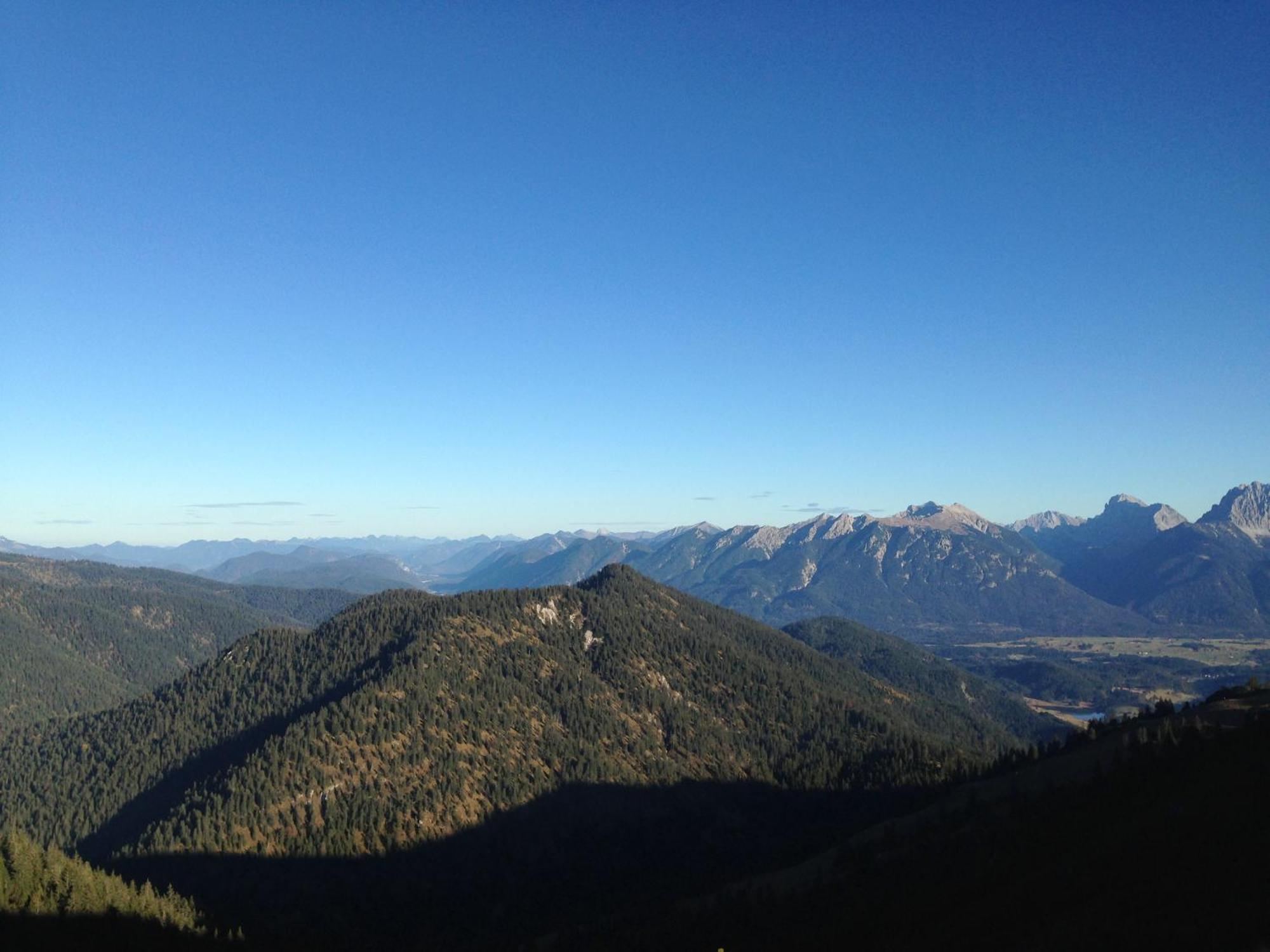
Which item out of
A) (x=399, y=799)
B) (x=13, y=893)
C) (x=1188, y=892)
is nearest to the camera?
(x=1188, y=892)

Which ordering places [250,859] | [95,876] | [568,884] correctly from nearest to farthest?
[95,876] < [250,859] < [568,884]

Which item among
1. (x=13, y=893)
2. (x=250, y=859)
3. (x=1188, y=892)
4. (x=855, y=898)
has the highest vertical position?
(x=1188, y=892)

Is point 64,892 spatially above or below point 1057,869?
below

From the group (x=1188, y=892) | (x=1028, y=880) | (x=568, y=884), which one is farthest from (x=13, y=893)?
(x=1188, y=892)

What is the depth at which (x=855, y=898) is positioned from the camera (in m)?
120

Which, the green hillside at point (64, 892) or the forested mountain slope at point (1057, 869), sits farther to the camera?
the green hillside at point (64, 892)

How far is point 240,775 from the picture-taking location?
184m

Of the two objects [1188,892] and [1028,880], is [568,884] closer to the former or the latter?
[1028,880]

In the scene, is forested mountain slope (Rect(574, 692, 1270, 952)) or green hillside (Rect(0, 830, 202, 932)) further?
green hillside (Rect(0, 830, 202, 932))

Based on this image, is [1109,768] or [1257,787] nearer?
[1257,787]

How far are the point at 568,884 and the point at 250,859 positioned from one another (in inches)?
2801

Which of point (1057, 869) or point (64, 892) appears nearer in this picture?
point (1057, 869)

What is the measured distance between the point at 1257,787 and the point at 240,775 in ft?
671

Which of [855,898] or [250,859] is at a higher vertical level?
[855,898]
